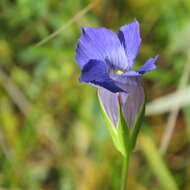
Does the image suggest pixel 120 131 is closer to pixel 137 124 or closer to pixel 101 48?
pixel 137 124

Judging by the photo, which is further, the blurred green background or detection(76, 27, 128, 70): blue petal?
the blurred green background

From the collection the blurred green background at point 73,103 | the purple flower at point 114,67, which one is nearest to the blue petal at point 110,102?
the purple flower at point 114,67

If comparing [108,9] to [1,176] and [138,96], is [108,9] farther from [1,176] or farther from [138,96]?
[138,96]

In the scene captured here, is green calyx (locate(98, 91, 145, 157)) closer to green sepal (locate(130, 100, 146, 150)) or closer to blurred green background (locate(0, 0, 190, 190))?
green sepal (locate(130, 100, 146, 150))

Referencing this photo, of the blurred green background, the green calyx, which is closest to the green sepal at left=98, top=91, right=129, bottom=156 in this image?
the green calyx

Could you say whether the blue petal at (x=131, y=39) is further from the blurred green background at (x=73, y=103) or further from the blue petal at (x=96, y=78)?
the blurred green background at (x=73, y=103)

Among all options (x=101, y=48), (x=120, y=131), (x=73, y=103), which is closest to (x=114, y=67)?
(x=101, y=48)

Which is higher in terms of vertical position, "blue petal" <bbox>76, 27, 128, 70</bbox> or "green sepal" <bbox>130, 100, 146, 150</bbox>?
"blue petal" <bbox>76, 27, 128, 70</bbox>
